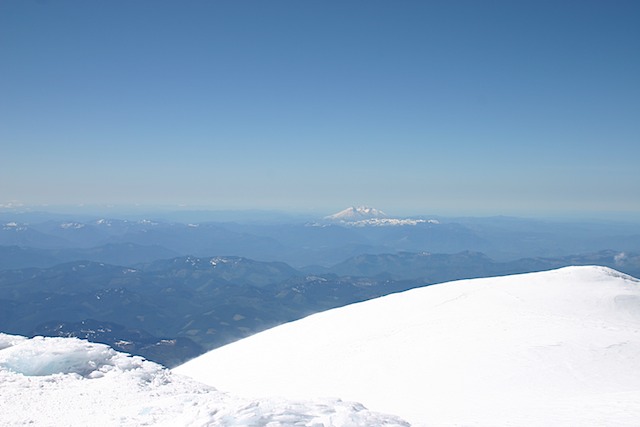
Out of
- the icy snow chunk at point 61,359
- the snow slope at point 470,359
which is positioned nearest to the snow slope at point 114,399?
the icy snow chunk at point 61,359

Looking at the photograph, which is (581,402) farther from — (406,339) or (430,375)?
(406,339)

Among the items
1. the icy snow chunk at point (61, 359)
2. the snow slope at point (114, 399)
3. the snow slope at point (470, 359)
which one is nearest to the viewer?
the snow slope at point (114, 399)

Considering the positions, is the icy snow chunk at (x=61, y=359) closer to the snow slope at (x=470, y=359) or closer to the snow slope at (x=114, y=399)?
the snow slope at (x=114, y=399)

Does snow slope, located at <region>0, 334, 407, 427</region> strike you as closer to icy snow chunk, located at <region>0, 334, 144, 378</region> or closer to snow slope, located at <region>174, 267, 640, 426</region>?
icy snow chunk, located at <region>0, 334, 144, 378</region>

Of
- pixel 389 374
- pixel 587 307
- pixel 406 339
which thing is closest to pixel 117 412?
pixel 389 374

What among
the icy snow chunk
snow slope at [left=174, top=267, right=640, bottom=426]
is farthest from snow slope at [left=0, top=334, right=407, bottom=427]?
snow slope at [left=174, top=267, right=640, bottom=426]

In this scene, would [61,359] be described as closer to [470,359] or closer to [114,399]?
[114,399]
